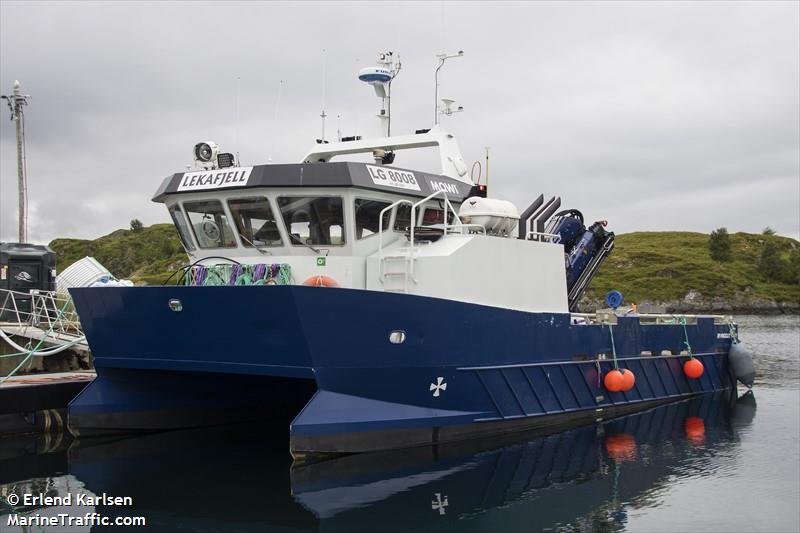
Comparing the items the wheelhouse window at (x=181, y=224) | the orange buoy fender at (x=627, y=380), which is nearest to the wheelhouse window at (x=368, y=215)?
the wheelhouse window at (x=181, y=224)

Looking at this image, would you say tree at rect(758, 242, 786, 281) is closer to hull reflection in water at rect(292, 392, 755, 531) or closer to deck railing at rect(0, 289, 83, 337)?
hull reflection in water at rect(292, 392, 755, 531)

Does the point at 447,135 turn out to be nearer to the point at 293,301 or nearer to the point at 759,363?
the point at 293,301

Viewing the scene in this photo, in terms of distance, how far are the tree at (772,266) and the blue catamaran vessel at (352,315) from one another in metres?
74.5

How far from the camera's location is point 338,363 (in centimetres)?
916

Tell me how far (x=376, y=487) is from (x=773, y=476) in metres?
5.03

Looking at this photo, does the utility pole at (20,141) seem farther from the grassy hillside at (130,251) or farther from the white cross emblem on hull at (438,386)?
the grassy hillside at (130,251)

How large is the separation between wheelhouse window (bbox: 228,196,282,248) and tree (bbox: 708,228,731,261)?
270 ft

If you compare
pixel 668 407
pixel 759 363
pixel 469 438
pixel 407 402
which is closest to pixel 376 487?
pixel 407 402

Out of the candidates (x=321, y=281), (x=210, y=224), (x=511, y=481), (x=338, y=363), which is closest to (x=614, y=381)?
(x=511, y=481)

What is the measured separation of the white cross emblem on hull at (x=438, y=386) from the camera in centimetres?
989

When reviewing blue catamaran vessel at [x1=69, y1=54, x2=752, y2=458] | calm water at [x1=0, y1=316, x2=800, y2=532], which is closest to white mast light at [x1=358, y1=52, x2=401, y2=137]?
blue catamaran vessel at [x1=69, y1=54, x2=752, y2=458]

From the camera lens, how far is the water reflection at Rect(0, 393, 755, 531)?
7883mm

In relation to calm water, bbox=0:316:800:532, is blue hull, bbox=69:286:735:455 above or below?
above

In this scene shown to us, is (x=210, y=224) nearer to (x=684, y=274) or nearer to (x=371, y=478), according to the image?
(x=371, y=478)
